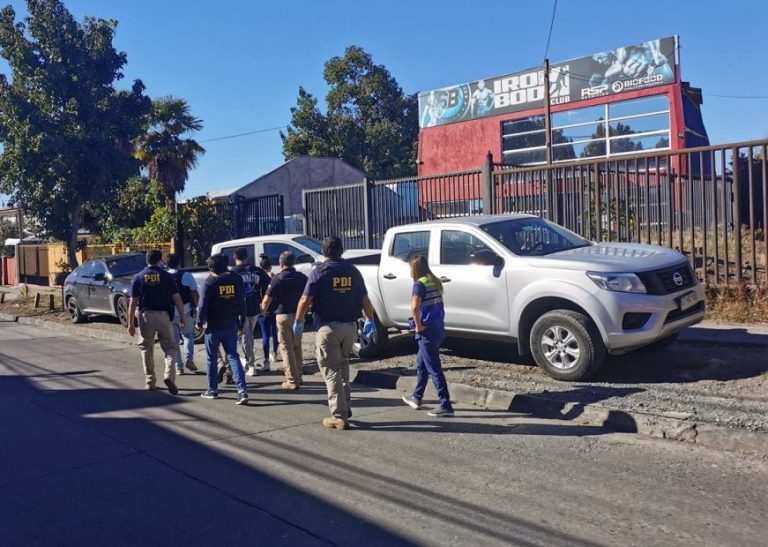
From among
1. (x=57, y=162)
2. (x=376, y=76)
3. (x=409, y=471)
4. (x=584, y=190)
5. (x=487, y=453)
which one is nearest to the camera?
(x=409, y=471)

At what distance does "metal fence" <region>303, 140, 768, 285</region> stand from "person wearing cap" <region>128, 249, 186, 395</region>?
692 centimetres

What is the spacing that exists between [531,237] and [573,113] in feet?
66.4

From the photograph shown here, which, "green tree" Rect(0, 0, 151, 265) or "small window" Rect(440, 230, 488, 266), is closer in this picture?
"small window" Rect(440, 230, 488, 266)

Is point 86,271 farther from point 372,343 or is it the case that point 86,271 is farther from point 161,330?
point 372,343

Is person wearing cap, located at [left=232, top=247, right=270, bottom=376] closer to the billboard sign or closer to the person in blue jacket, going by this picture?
the person in blue jacket

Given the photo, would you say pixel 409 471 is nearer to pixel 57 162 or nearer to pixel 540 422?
pixel 540 422

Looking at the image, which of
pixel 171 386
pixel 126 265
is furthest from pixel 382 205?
pixel 171 386

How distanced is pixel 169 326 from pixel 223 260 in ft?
4.51

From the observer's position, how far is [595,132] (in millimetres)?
26969

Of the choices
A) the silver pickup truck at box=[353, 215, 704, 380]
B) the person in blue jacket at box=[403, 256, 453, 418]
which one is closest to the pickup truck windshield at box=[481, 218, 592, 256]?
the silver pickup truck at box=[353, 215, 704, 380]

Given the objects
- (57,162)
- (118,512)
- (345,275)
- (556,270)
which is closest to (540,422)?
(556,270)

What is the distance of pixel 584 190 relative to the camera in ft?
42.6

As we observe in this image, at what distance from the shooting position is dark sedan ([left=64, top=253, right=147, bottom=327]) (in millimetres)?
15352

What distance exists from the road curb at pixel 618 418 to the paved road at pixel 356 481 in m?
0.14
